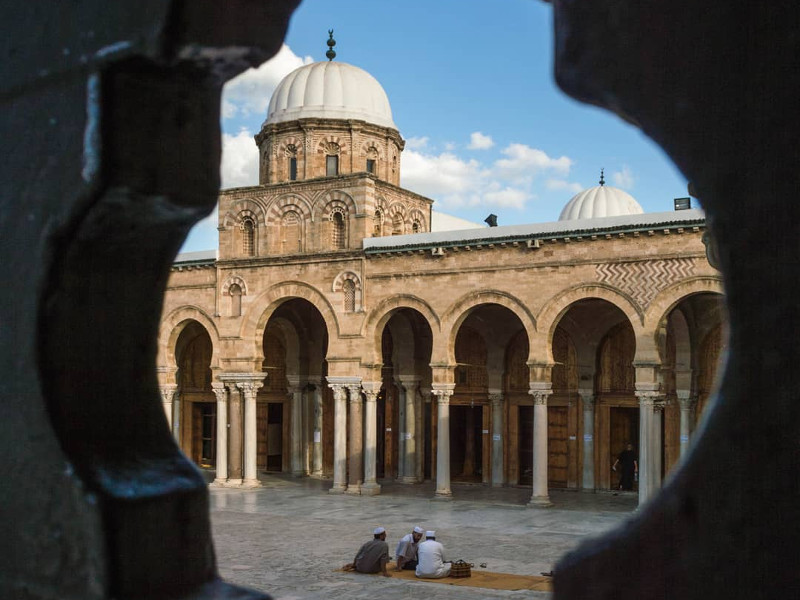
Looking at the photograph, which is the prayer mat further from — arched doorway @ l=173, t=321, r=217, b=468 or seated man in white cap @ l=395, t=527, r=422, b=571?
arched doorway @ l=173, t=321, r=217, b=468

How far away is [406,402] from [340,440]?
274cm

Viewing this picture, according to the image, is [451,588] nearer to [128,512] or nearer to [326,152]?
[128,512]

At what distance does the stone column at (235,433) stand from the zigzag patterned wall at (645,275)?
9.75 meters

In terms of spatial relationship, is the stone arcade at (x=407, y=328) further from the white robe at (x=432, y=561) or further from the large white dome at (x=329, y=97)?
the white robe at (x=432, y=561)

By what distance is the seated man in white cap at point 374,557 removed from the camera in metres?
12.0

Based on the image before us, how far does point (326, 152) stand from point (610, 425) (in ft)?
33.9

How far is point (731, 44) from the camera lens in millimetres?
733

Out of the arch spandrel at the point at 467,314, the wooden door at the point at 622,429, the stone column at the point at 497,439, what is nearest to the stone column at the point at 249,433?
the arch spandrel at the point at 467,314

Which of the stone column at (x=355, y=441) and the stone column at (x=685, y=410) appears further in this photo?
the stone column at (x=355, y=441)

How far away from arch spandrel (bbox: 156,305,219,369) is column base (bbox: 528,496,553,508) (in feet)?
28.7

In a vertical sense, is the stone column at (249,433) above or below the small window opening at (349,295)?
below

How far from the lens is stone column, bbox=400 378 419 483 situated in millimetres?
23828

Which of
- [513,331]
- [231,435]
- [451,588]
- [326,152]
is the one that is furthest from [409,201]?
[451,588]

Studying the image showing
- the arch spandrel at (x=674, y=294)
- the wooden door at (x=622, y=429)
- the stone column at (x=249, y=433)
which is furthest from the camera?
the stone column at (x=249, y=433)
